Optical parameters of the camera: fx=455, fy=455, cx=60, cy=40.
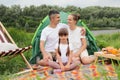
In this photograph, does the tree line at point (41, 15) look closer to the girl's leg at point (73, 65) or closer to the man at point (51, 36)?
the man at point (51, 36)

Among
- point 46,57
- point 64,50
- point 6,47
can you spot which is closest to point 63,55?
point 64,50

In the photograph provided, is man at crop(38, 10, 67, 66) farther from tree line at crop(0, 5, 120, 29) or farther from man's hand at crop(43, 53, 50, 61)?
tree line at crop(0, 5, 120, 29)

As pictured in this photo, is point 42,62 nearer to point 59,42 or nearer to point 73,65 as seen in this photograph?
point 59,42

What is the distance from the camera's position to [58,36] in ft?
23.6

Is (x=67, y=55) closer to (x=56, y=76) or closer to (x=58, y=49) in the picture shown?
(x=58, y=49)

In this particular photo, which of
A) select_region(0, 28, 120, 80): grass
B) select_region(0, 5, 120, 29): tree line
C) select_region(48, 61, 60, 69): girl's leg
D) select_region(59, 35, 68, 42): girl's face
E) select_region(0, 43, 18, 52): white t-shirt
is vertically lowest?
select_region(0, 5, 120, 29): tree line

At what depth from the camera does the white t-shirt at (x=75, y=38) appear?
714cm

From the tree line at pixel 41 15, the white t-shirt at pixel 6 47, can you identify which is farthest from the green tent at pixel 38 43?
the tree line at pixel 41 15

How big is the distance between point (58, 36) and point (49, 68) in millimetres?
613

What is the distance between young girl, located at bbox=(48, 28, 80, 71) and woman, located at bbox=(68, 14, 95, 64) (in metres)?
0.37

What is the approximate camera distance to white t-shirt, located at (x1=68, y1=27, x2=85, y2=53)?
7145mm

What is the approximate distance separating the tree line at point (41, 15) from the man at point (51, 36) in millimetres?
8031

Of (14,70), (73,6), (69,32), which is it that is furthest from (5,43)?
(73,6)

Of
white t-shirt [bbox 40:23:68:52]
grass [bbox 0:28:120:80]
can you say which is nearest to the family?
white t-shirt [bbox 40:23:68:52]
